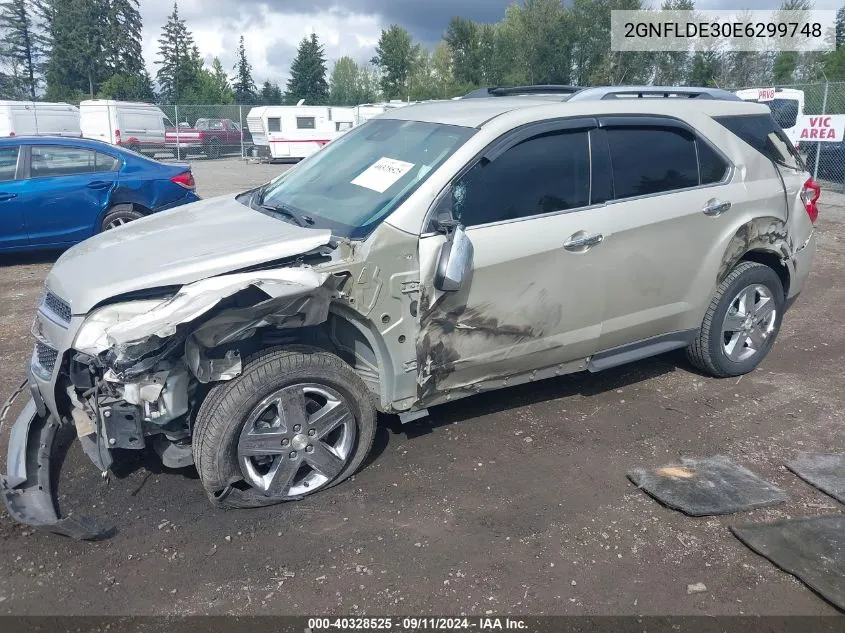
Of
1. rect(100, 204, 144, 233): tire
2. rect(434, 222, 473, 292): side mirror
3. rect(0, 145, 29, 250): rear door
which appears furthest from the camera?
rect(100, 204, 144, 233): tire

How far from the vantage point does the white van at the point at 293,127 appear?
96.6ft

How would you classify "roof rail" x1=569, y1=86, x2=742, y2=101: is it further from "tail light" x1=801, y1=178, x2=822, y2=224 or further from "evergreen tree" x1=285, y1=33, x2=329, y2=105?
"evergreen tree" x1=285, y1=33, x2=329, y2=105

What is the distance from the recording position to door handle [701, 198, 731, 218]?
176 inches

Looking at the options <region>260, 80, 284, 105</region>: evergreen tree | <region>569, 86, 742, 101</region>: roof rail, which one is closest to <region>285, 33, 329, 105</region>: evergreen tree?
<region>260, 80, 284, 105</region>: evergreen tree

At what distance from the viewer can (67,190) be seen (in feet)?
26.8

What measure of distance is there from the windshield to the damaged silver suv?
0.06ft

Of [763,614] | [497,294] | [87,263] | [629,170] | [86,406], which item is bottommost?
[763,614]

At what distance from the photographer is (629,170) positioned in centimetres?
423

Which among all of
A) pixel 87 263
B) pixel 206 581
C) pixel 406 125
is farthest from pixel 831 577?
pixel 87 263

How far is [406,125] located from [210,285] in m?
1.83

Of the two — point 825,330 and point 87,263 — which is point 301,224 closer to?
point 87,263

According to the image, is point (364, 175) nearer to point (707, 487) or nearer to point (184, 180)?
point (707, 487)

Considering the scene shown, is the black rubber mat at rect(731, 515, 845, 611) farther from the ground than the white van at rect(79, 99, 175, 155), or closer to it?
closer to it

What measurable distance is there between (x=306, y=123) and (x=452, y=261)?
95.4 ft
